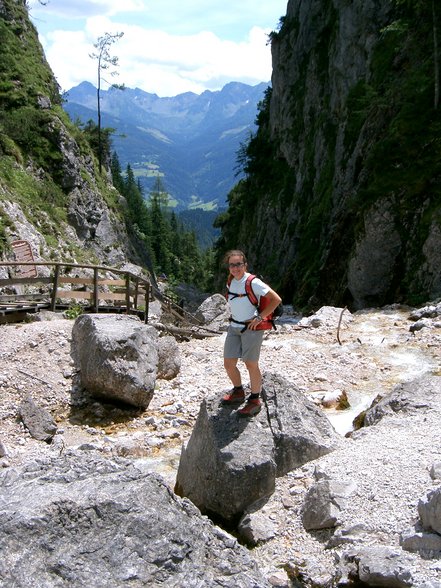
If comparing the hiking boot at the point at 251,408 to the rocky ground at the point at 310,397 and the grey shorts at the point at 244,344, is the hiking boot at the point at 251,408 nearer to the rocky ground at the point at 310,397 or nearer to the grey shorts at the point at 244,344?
the grey shorts at the point at 244,344

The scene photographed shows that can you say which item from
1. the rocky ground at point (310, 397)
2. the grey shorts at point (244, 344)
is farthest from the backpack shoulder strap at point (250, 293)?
the rocky ground at point (310, 397)

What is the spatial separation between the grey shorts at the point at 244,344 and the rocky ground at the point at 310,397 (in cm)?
160

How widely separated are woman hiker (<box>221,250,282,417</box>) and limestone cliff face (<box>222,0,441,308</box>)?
1364 centimetres

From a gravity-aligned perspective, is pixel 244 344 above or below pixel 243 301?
below

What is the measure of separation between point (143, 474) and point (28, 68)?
4479cm

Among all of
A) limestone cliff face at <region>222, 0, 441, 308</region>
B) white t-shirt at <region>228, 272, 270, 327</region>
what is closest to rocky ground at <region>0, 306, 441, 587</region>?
white t-shirt at <region>228, 272, 270, 327</region>

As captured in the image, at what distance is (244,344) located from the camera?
294 inches

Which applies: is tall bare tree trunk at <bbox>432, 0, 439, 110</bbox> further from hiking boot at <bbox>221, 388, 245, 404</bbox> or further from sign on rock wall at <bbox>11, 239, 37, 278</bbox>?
hiking boot at <bbox>221, 388, 245, 404</bbox>

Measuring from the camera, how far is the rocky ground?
19.4 feet

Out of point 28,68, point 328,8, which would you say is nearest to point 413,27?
point 328,8

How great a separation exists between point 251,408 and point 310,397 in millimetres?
3912

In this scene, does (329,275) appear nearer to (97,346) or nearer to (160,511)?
(97,346)

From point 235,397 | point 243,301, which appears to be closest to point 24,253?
point 235,397

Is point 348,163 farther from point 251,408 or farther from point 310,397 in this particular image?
point 251,408
